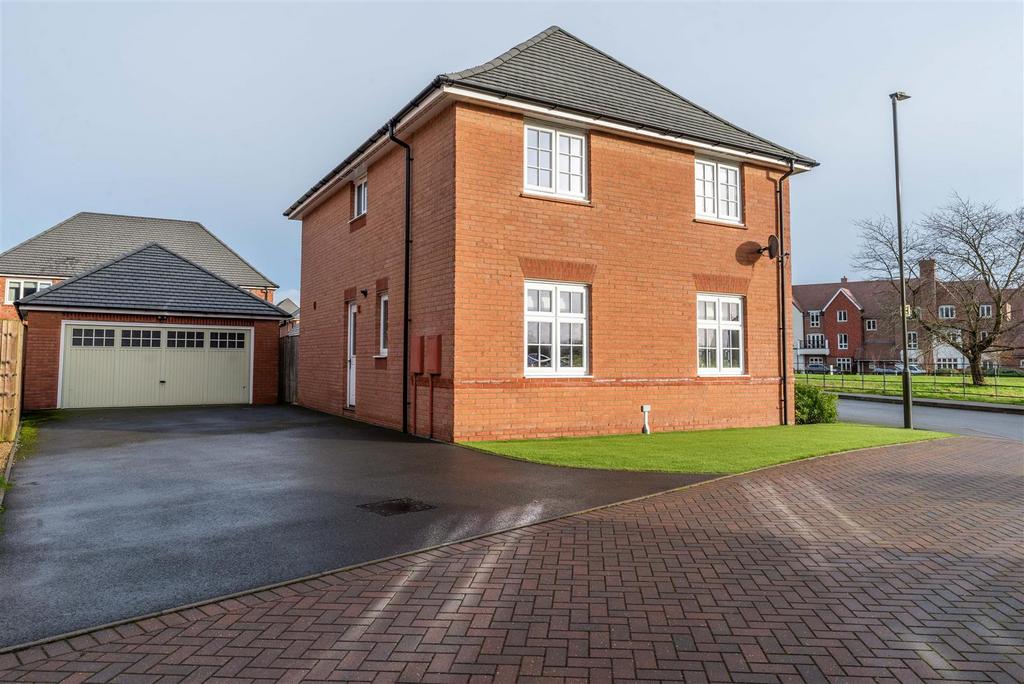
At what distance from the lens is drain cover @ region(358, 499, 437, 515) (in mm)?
6082

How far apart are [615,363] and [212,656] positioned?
30.9 feet

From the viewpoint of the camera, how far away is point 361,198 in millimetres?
15141

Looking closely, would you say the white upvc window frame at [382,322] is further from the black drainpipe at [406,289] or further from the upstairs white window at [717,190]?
the upstairs white window at [717,190]

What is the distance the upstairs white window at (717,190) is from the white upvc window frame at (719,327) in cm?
181

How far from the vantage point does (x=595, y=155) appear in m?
11.9

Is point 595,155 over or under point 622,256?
over

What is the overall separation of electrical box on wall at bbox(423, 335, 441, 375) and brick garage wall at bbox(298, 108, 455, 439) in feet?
0.45

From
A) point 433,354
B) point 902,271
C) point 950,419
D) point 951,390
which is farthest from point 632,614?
point 951,390

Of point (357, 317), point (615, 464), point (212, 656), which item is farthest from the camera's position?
point (357, 317)

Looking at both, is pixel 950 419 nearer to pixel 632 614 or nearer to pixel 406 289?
pixel 406 289

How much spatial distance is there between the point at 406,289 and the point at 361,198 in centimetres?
434

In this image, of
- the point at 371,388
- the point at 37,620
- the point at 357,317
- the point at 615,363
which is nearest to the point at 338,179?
the point at 357,317

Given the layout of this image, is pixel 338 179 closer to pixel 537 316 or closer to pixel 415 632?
pixel 537 316

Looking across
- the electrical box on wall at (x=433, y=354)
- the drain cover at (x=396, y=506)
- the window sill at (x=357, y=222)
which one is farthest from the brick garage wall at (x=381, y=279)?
the drain cover at (x=396, y=506)
